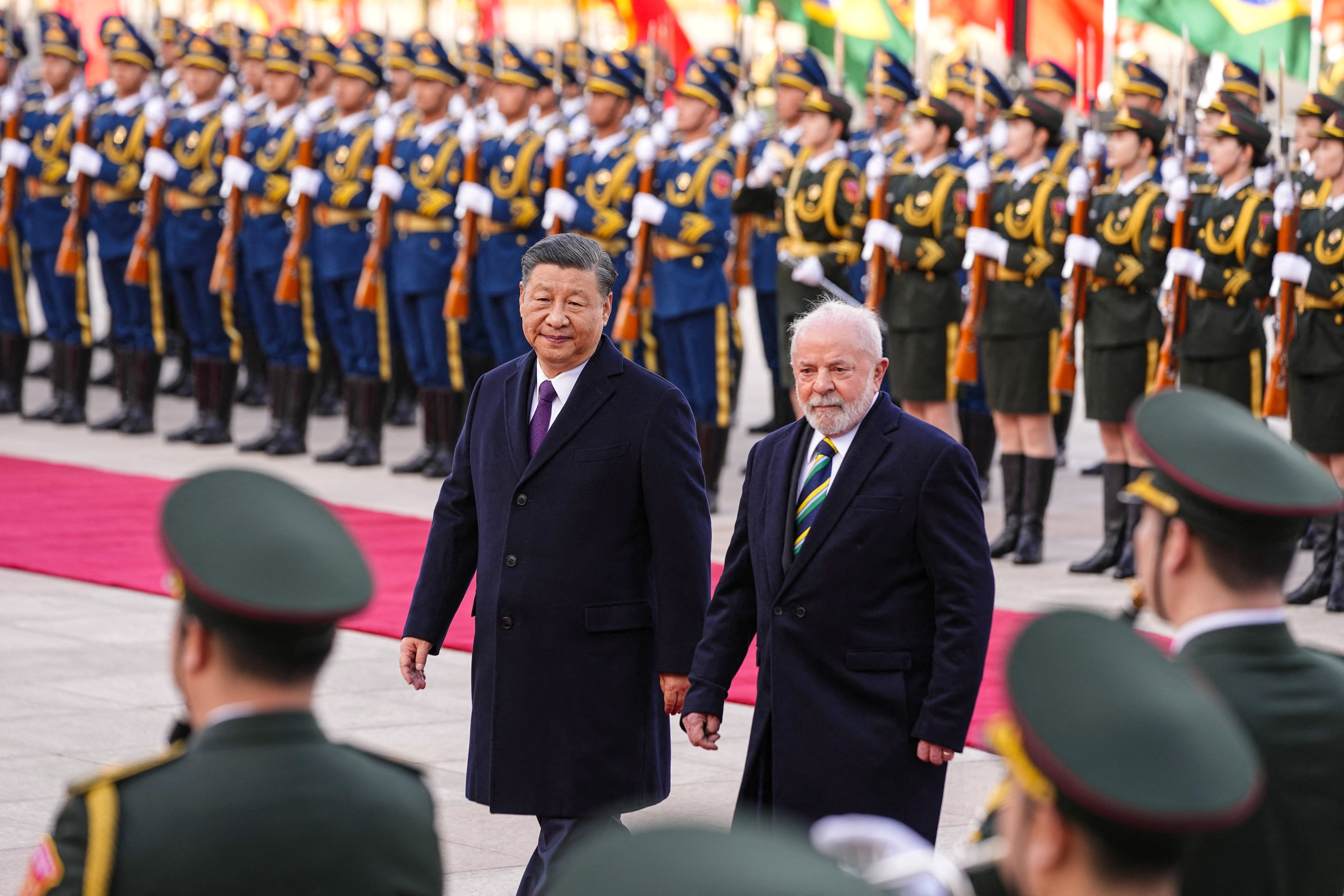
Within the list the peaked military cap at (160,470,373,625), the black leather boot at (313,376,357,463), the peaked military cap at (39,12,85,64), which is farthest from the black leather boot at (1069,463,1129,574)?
Result: the peaked military cap at (160,470,373,625)

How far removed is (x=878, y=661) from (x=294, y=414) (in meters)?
8.22

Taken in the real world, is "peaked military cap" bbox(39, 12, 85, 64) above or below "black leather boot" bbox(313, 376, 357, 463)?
above

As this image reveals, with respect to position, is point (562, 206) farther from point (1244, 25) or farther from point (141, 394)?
point (1244, 25)

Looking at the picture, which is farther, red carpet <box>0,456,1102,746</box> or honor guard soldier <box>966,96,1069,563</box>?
honor guard soldier <box>966,96,1069,563</box>

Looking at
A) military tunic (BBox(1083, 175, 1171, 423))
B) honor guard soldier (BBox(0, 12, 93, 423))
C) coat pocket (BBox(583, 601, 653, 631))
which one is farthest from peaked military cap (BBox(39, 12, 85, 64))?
coat pocket (BBox(583, 601, 653, 631))

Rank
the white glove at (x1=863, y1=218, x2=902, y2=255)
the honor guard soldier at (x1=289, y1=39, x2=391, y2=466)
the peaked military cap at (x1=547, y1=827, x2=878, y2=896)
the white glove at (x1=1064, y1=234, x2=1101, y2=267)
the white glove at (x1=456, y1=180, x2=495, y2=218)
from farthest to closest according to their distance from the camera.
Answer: the honor guard soldier at (x1=289, y1=39, x2=391, y2=466) < the white glove at (x1=456, y1=180, x2=495, y2=218) < the white glove at (x1=863, y1=218, x2=902, y2=255) < the white glove at (x1=1064, y1=234, x2=1101, y2=267) < the peaked military cap at (x1=547, y1=827, x2=878, y2=896)

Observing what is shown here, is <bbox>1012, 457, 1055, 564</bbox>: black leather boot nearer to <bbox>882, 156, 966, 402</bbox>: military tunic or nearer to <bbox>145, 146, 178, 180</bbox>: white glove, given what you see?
<bbox>882, 156, 966, 402</bbox>: military tunic

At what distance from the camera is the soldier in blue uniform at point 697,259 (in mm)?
10367

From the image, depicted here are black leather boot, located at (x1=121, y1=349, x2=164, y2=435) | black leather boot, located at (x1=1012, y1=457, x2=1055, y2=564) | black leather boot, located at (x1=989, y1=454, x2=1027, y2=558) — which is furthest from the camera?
black leather boot, located at (x1=121, y1=349, x2=164, y2=435)

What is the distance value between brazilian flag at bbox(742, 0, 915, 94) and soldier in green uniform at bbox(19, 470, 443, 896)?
10.0m

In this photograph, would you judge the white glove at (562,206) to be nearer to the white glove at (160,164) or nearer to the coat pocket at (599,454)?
the white glove at (160,164)

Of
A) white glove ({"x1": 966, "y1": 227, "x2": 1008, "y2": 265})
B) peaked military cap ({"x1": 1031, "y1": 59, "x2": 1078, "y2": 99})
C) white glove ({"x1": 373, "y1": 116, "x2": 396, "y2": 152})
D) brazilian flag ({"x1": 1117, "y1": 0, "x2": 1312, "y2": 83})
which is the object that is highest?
brazilian flag ({"x1": 1117, "y1": 0, "x2": 1312, "y2": 83})

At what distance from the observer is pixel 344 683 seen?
22.4 ft

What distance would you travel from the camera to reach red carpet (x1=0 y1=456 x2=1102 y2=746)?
766 centimetres
